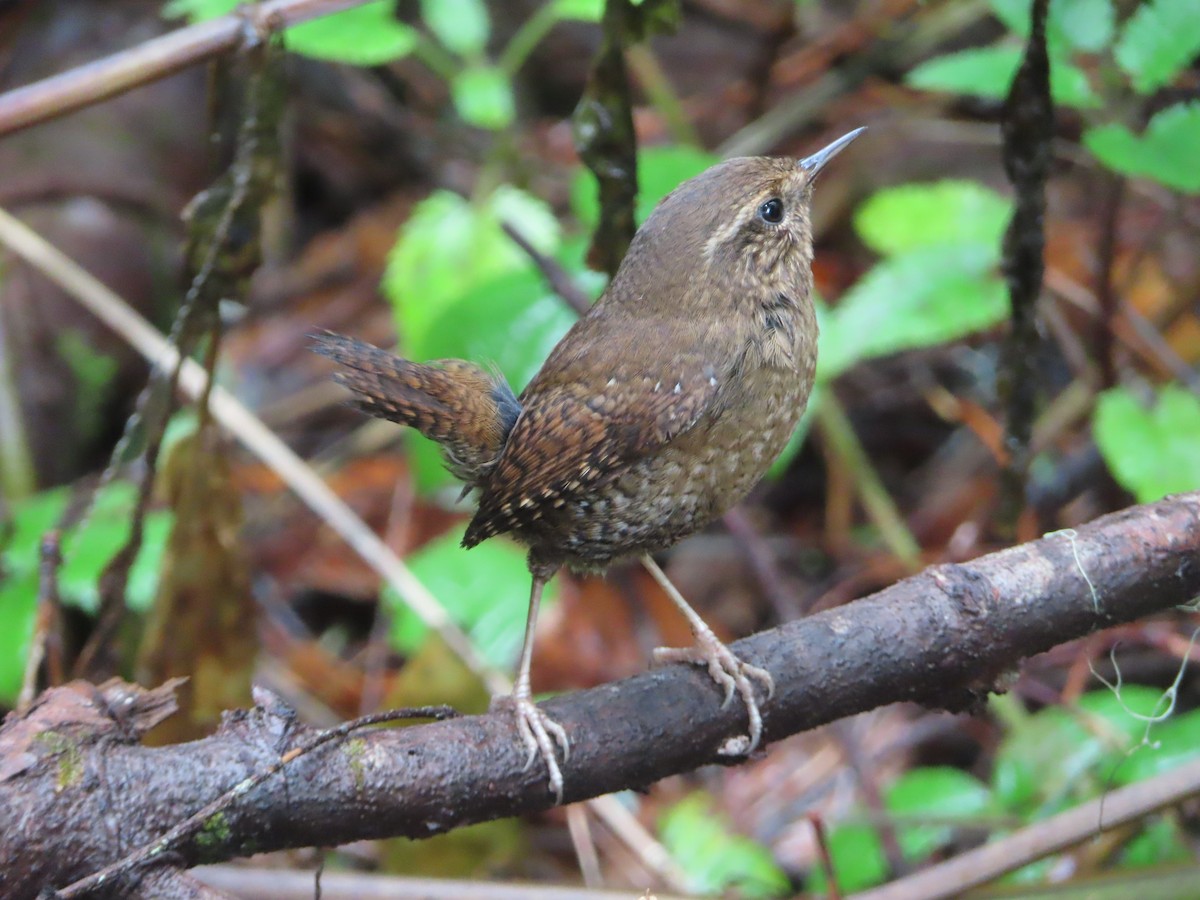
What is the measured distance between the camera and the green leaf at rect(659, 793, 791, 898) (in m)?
3.04

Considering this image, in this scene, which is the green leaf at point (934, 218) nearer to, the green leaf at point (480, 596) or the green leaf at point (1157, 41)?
the green leaf at point (1157, 41)

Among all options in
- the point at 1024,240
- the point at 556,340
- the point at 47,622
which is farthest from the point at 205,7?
the point at 1024,240

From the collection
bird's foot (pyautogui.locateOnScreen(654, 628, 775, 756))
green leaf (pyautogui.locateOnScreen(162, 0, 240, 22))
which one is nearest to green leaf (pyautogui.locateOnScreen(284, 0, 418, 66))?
green leaf (pyautogui.locateOnScreen(162, 0, 240, 22))

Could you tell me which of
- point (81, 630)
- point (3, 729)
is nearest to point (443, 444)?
point (3, 729)

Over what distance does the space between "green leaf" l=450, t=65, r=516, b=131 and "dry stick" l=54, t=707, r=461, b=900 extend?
2.66 metres

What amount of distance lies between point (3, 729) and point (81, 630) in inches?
94.0

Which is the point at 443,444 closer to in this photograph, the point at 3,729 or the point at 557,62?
the point at 3,729

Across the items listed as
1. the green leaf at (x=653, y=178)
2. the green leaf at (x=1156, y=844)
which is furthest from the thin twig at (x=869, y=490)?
the green leaf at (x=1156, y=844)

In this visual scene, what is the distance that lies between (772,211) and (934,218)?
1.56m

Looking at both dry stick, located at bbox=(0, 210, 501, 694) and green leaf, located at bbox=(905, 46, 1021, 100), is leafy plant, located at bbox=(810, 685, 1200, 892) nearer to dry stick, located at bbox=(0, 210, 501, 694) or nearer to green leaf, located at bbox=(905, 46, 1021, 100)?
dry stick, located at bbox=(0, 210, 501, 694)

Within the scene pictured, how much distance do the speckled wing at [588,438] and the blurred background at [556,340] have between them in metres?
0.59

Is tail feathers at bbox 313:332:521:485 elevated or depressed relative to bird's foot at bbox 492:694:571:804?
elevated

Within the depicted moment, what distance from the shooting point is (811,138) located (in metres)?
5.55

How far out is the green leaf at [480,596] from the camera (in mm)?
3309
